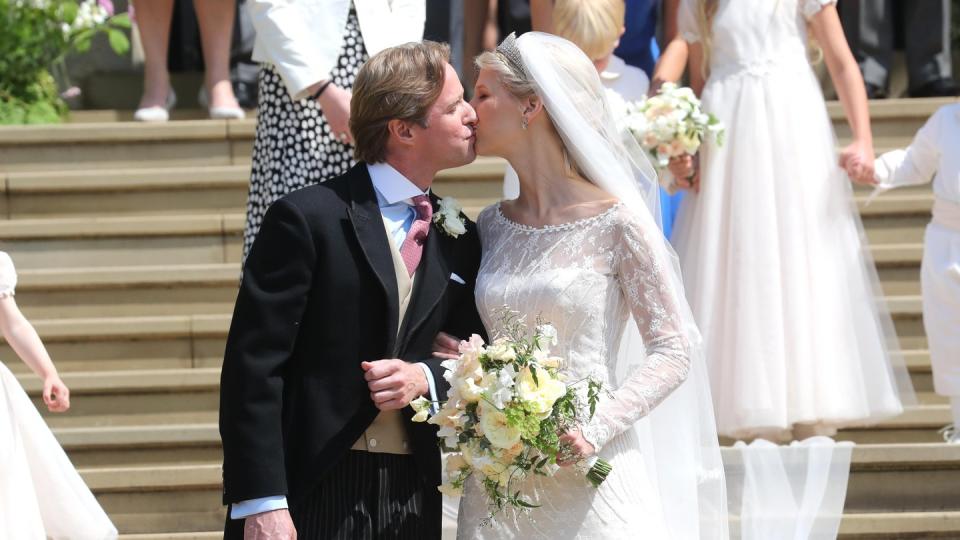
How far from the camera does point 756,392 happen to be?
6.25 m

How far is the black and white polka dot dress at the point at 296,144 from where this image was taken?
17.1 ft

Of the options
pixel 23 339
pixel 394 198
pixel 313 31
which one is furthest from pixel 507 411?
pixel 23 339

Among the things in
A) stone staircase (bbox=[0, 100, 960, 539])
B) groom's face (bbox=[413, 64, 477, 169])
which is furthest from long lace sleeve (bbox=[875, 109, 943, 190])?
groom's face (bbox=[413, 64, 477, 169])

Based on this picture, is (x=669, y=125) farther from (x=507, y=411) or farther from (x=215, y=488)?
(x=507, y=411)

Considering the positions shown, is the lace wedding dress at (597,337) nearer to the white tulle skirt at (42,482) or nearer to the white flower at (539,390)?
the white flower at (539,390)

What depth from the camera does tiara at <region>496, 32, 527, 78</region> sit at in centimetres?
401

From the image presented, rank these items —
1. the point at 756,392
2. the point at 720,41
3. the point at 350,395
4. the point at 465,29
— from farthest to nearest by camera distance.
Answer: the point at 465,29 < the point at 720,41 < the point at 756,392 < the point at 350,395

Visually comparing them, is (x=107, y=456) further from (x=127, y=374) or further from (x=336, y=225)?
(x=336, y=225)

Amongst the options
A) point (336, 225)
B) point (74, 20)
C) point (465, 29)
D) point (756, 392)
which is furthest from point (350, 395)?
point (74, 20)

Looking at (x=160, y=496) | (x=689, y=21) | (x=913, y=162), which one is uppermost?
(x=689, y=21)

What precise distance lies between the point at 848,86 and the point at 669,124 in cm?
84

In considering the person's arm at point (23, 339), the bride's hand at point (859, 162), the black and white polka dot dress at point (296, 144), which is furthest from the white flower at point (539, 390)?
the bride's hand at point (859, 162)

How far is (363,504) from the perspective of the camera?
3.82 metres

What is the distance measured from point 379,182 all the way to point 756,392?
105 inches
